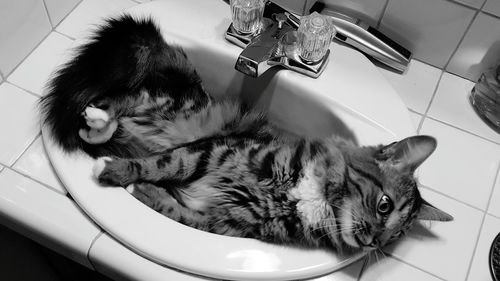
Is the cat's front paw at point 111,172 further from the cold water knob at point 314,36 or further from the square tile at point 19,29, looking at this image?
the cold water knob at point 314,36

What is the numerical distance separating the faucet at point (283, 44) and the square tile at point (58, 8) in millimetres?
428

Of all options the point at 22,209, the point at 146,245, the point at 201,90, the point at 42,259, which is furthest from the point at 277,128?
the point at 42,259

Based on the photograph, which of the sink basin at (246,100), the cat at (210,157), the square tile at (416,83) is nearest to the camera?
the sink basin at (246,100)

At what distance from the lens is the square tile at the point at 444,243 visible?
0.93 metres

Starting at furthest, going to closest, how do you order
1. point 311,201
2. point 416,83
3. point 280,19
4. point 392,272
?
1. point 416,83
2. point 280,19
3. point 311,201
4. point 392,272

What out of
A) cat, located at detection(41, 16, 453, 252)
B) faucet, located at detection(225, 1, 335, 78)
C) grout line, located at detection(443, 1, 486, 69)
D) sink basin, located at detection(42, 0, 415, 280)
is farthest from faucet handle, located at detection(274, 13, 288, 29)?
grout line, located at detection(443, 1, 486, 69)

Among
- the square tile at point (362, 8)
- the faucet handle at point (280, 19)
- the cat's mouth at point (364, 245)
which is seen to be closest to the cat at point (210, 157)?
the cat's mouth at point (364, 245)

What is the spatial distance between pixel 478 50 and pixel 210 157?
2.38 feet

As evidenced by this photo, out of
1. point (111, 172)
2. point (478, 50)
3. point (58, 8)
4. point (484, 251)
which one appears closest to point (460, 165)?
point (484, 251)

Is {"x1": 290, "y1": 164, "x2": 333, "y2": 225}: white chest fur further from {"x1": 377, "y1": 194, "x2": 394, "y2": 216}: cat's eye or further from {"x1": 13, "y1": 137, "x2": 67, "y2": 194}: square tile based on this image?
{"x1": 13, "y1": 137, "x2": 67, "y2": 194}: square tile

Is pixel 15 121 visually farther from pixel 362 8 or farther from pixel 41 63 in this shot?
pixel 362 8

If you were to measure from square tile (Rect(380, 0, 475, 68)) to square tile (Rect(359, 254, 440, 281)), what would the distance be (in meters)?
0.60

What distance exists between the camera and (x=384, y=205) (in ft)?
3.23

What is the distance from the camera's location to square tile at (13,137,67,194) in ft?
3.09
